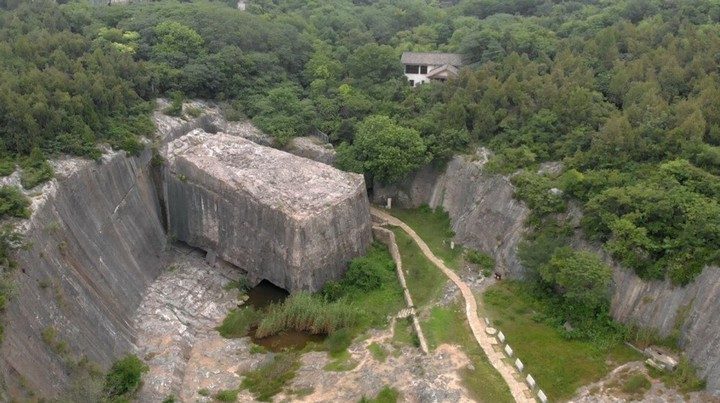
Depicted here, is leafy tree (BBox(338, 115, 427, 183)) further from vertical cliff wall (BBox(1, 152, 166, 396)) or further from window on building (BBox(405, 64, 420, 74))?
vertical cliff wall (BBox(1, 152, 166, 396))

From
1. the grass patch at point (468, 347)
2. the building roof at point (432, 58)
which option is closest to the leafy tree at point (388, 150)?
the building roof at point (432, 58)

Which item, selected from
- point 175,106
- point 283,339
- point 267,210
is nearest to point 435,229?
point 267,210

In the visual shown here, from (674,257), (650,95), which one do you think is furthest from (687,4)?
(674,257)

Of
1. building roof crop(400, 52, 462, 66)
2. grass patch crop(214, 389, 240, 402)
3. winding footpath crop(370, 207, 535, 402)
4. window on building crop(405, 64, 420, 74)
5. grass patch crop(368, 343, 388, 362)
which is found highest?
building roof crop(400, 52, 462, 66)

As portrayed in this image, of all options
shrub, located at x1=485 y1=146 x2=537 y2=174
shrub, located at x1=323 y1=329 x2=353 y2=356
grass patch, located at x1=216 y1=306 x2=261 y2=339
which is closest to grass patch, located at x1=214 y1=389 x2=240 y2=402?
grass patch, located at x1=216 y1=306 x2=261 y2=339

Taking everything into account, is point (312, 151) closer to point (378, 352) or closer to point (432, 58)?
point (432, 58)

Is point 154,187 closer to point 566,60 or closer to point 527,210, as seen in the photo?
point 527,210
